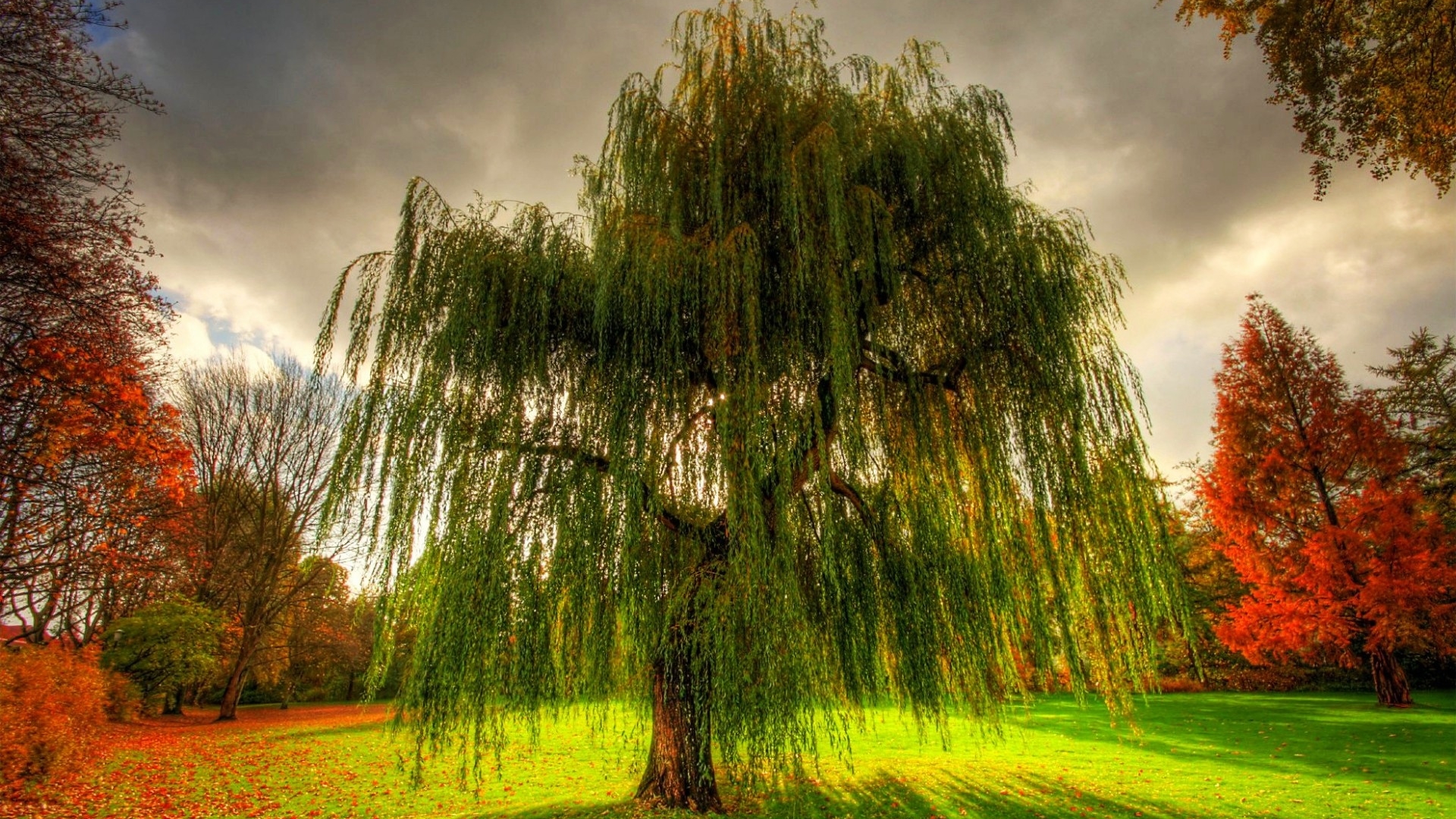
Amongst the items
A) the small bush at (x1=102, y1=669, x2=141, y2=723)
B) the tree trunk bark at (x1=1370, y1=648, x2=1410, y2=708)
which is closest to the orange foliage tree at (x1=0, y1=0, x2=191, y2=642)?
the small bush at (x1=102, y1=669, x2=141, y2=723)

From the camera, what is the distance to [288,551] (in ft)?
59.9

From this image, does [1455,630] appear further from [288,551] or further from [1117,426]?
[288,551]

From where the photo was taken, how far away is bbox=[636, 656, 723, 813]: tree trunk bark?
18.2 ft

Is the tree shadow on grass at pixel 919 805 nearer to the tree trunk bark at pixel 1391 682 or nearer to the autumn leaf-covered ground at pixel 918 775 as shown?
the autumn leaf-covered ground at pixel 918 775

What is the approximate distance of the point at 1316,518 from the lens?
518 inches

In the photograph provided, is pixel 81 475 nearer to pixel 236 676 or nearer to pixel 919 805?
pixel 919 805

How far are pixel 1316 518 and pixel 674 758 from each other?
16003 millimetres

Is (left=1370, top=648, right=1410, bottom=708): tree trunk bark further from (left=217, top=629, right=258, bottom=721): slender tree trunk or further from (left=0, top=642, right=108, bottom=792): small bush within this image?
(left=217, top=629, right=258, bottom=721): slender tree trunk

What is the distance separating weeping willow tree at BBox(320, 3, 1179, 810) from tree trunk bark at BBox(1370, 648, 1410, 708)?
47.6 ft

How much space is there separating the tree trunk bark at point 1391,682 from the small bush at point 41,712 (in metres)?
24.0

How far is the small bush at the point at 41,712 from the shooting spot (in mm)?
6715

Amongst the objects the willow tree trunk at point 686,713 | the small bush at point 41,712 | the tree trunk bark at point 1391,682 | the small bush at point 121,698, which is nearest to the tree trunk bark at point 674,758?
the willow tree trunk at point 686,713

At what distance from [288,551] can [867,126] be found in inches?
841

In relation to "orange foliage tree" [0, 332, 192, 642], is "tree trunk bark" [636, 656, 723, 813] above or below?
below
